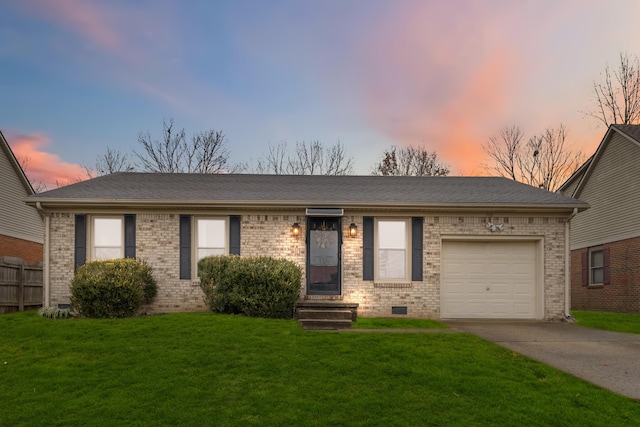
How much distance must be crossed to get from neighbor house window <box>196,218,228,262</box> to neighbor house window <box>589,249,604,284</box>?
1529cm

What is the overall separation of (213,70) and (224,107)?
3553 millimetres

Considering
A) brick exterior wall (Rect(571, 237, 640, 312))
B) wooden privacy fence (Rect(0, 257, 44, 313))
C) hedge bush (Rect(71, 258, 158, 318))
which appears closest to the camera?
hedge bush (Rect(71, 258, 158, 318))

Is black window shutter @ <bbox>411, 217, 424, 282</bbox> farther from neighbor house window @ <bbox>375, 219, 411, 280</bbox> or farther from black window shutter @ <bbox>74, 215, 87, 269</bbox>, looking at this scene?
black window shutter @ <bbox>74, 215, 87, 269</bbox>

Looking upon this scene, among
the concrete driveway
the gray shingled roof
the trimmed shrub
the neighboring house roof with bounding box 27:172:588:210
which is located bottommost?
Result: the concrete driveway

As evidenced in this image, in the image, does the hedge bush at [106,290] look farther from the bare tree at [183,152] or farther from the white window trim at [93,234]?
the bare tree at [183,152]

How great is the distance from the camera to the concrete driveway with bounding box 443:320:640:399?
6234mm

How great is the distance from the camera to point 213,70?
16.6 metres

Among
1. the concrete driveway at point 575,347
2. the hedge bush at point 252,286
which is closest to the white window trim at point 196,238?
the hedge bush at point 252,286

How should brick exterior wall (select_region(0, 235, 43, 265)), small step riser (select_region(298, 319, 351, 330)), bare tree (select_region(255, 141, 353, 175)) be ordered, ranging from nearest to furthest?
small step riser (select_region(298, 319, 351, 330))
brick exterior wall (select_region(0, 235, 43, 265))
bare tree (select_region(255, 141, 353, 175))

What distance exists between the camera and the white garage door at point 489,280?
11375 mm

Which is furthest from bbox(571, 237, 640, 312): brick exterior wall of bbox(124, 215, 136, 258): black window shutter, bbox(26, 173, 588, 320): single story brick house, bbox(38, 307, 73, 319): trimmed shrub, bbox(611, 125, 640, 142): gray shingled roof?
bbox(38, 307, 73, 319): trimmed shrub

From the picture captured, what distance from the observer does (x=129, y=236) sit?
11078 millimetres

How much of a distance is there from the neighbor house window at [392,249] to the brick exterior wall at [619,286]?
A: 9722mm

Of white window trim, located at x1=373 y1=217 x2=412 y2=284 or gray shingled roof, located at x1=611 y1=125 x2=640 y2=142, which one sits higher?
gray shingled roof, located at x1=611 y1=125 x2=640 y2=142
